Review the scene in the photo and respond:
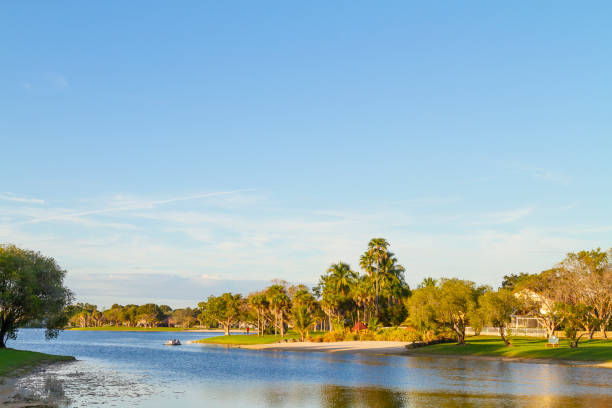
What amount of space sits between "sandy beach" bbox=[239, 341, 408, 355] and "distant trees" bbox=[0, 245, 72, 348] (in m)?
39.1

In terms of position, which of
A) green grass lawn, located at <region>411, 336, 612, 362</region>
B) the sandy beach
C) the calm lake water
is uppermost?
the calm lake water

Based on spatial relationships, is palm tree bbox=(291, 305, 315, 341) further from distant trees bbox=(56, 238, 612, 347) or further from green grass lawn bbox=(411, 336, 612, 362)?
green grass lawn bbox=(411, 336, 612, 362)

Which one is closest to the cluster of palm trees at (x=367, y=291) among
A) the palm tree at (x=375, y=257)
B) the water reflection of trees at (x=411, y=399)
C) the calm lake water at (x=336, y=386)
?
the palm tree at (x=375, y=257)

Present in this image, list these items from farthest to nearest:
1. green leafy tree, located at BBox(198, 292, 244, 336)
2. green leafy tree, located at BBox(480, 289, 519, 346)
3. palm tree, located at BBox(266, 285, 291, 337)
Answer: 1. green leafy tree, located at BBox(198, 292, 244, 336)
2. palm tree, located at BBox(266, 285, 291, 337)
3. green leafy tree, located at BBox(480, 289, 519, 346)

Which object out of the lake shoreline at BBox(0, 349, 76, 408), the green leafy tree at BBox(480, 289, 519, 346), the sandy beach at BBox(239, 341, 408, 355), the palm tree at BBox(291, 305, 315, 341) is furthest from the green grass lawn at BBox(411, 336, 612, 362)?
the lake shoreline at BBox(0, 349, 76, 408)

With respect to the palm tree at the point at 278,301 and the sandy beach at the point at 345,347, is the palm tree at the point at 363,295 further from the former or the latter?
the sandy beach at the point at 345,347

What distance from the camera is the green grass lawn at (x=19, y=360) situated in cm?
4537

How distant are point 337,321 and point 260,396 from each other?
80123 mm

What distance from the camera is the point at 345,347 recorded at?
88.4 meters

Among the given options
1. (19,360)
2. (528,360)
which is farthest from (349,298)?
(19,360)

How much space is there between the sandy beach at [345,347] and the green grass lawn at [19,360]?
1575 inches

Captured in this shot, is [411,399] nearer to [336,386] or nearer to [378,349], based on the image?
[336,386]

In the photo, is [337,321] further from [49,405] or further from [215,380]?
[49,405]

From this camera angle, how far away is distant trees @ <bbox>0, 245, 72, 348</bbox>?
195 feet
